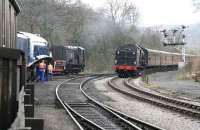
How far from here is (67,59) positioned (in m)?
42.2

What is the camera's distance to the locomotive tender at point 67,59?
4025 cm

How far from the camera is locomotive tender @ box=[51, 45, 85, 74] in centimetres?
4025

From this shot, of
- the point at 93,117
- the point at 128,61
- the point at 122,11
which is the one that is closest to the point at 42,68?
the point at 93,117

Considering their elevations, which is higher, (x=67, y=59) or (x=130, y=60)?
(x=67, y=59)

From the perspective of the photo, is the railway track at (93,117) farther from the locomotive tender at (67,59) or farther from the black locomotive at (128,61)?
the black locomotive at (128,61)

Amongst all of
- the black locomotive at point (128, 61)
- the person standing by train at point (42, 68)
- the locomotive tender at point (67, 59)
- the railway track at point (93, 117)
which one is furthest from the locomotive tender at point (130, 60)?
the railway track at point (93, 117)

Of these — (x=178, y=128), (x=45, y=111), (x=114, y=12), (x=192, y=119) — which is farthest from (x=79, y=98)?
(x=114, y=12)

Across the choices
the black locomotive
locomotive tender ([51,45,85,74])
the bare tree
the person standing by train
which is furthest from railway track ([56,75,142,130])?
the bare tree

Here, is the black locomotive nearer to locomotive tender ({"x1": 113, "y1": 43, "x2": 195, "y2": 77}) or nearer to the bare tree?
locomotive tender ({"x1": 113, "y1": 43, "x2": 195, "y2": 77})

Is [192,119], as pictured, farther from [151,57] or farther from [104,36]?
[104,36]

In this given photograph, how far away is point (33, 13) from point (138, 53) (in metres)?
13.7

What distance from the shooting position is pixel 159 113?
15.8m

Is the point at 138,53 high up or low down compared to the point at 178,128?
up

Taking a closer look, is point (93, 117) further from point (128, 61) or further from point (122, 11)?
point (122, 11)
